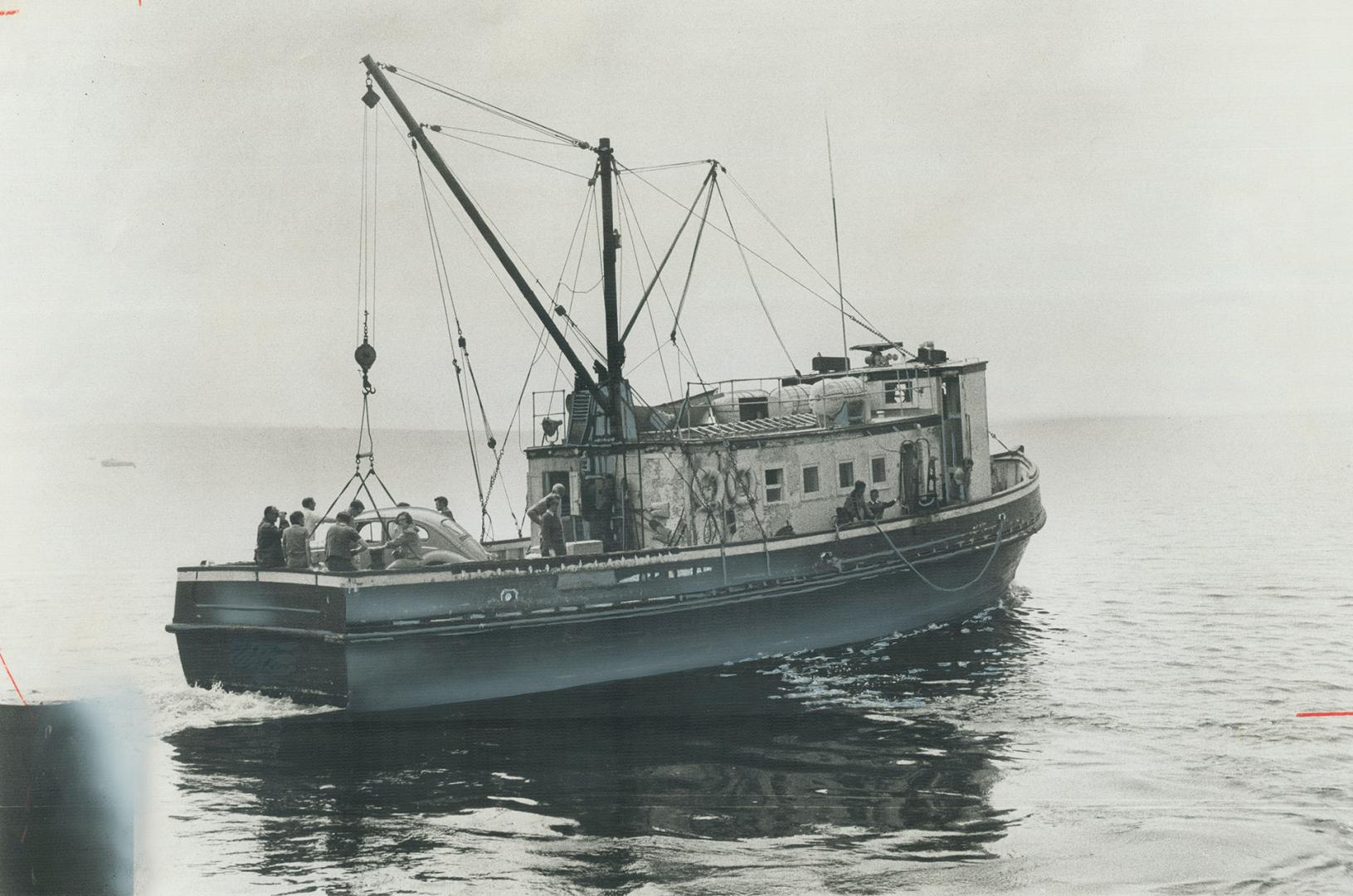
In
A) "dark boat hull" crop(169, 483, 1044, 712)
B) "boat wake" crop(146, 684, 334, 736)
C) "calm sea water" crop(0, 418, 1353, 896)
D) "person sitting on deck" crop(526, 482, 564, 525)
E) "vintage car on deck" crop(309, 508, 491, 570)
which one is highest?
"person sitting on deck" crop(526, 482, 564, 525)

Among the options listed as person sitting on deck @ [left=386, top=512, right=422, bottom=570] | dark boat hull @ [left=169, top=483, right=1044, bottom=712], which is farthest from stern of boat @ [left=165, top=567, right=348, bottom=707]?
person sitting on deck @ [left=386, top=512, right=422, bottom=570]

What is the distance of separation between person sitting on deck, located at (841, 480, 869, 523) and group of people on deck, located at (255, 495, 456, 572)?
22.9 ft

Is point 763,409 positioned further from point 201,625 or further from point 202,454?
point 202,454

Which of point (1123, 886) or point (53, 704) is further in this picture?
point (1123, 886)

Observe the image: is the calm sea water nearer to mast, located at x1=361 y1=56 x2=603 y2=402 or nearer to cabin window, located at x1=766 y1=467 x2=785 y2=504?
cabin window, located at x1=766 y1=467 x2=785 y2=504

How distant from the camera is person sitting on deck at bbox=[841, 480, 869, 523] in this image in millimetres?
19484

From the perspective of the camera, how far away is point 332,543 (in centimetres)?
1577

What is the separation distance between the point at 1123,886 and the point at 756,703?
7130 mm

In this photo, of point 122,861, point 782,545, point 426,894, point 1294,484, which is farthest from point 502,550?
point 1294,484

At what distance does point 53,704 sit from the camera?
7672 millimetres

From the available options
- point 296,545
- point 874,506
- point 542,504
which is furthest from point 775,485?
point 296,545

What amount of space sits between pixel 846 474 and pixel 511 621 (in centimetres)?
707

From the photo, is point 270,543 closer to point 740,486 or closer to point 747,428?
point 740,486

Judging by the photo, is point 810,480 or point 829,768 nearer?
point 829,768
